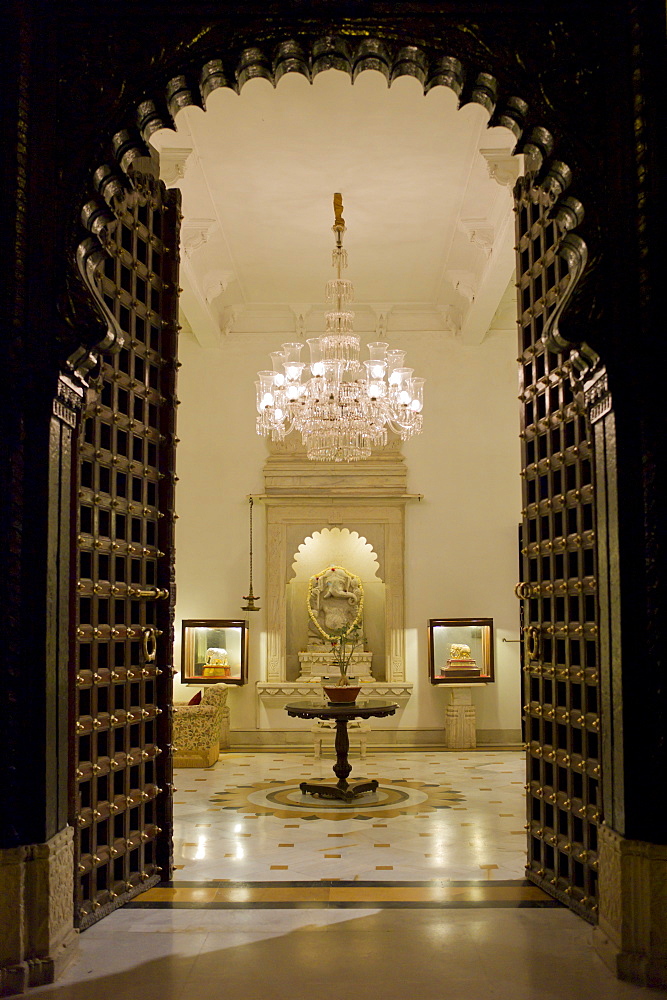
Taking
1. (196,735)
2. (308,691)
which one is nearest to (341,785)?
(196,735)

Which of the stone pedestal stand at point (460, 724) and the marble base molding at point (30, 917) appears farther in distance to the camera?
the stone pedestal stand at point (460, 724)

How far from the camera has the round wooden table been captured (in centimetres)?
900

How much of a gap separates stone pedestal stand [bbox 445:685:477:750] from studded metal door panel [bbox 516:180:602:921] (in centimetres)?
686

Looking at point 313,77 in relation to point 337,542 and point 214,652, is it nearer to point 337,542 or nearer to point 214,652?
point 337,542

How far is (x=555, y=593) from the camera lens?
5180mm

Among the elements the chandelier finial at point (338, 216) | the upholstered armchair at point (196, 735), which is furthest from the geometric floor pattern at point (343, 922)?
the chandelier finial at point (338, 216)

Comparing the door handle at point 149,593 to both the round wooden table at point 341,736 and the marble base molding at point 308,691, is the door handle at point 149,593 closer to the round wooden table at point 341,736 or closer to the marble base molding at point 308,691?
the round wooden table at point 341,736

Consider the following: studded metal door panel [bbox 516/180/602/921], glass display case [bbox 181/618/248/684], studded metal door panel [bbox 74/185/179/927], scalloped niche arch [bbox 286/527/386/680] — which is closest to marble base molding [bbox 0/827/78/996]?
studded metal door panel [bbox 74/185/179/927]

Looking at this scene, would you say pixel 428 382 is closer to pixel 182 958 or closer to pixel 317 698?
pixel 317 698

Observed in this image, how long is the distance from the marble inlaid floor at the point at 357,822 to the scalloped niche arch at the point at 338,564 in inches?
71.0

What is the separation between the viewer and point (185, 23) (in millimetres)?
4258

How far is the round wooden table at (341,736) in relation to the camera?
900cm

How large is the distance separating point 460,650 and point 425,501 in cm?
206

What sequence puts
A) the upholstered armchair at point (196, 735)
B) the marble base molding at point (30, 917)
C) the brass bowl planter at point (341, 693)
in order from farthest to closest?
the upholstered armchair at point (196, 735), the brass bowl planter at point (341, 693), the marble base molding at point (30, 917)
